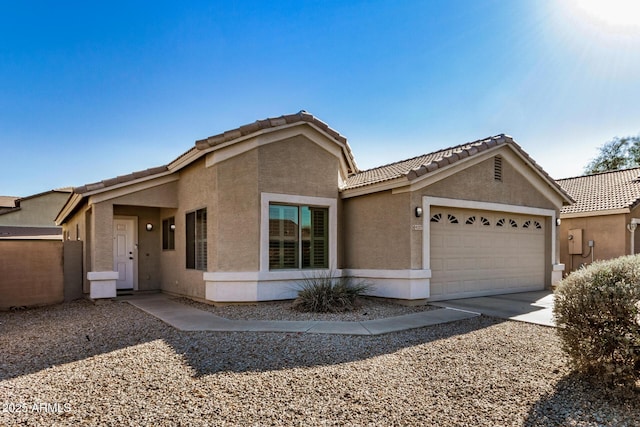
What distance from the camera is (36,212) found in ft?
94.8

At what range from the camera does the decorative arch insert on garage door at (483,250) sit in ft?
35.5

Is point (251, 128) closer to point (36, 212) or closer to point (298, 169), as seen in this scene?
point (298, 169)

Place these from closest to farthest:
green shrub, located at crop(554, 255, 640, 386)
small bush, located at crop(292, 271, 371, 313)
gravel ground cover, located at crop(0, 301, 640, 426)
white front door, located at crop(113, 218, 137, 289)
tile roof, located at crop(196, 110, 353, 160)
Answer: gravel ground cover, located at crop(0, 301, 640, 426), green shrub, located at crop(554, 255, 640, 386), small bush, located at crop(292, 271, 371, 313), tile roof, located at crop(196, 110, 353, 160), white front door, located at crop(113, 218, 137, 289)

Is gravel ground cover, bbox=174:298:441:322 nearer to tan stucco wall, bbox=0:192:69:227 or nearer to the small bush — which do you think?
the small bush

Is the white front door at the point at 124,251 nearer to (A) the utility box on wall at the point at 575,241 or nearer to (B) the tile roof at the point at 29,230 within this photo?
(B) the tile roof at the point at 29,230

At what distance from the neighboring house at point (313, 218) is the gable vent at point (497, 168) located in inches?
1.2

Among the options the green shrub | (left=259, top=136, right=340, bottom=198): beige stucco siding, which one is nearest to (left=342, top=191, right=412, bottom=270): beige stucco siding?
(left=259, top=136, right=340, bottom=198): beige stucco siding

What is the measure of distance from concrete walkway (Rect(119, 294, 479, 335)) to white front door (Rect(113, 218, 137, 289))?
4.15 metres

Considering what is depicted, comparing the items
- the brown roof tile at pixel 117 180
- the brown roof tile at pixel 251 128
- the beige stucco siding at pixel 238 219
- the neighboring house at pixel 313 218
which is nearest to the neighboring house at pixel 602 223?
the neighboring house at pixel 313 218

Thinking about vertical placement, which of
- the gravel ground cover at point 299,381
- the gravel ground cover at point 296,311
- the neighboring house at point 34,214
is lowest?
the gravel ground cover at point 296,311

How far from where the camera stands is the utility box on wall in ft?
55.7

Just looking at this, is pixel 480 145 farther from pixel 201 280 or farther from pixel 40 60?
pixel 40 60

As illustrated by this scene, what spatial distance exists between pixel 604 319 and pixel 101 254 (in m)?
11.4

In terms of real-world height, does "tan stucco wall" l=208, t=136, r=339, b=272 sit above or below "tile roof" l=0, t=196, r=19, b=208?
below
